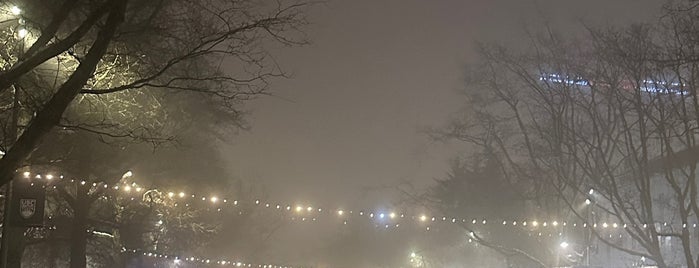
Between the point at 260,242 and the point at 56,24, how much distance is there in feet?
184

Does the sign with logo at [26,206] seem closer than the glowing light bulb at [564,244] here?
Yes

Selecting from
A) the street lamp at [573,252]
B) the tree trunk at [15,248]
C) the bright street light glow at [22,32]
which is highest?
the bright street light glow at [22,32]

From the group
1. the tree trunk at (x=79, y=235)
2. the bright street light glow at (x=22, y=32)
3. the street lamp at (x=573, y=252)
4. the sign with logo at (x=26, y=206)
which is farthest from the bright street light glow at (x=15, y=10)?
the street lamp at (x=573, y=252)

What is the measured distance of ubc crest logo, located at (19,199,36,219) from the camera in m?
12.6

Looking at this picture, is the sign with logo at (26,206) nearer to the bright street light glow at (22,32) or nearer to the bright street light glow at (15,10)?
the bright street light glow at (22,32)

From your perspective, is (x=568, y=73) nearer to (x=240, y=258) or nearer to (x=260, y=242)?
(x=240, y=258)

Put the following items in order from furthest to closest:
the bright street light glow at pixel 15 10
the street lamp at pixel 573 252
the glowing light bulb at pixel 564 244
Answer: the glowing light bulb at pixel 564 244 < the street lamp at pixel 573 252 < the bright street light glow at pixel 15 10

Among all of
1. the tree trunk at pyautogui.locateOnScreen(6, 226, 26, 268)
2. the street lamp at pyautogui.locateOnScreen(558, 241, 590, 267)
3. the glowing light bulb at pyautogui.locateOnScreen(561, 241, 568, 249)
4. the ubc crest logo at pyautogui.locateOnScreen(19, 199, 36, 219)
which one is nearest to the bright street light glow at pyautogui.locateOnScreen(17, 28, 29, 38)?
the ubc crest logo at pyautogui.locateOnScreen(19, 199, 36, 219)

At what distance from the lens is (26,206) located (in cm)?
1268

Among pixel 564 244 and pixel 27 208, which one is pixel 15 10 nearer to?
pixel 27 208

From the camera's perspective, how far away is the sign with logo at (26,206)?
1259 centimetres

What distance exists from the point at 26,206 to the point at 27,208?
0.12 ft

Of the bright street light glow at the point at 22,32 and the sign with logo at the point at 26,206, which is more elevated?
the bright street light glow at the point at 22,32

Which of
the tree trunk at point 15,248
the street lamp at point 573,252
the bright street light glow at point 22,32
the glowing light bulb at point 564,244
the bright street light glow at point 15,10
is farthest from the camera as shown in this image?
the glowing light bulb at point 564,244
